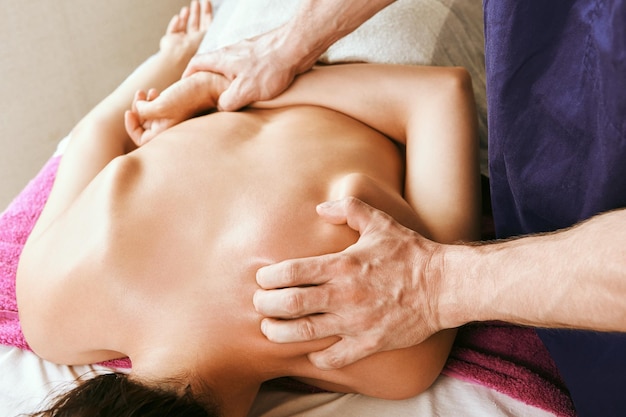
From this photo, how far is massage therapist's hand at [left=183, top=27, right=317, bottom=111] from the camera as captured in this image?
1.41 metres

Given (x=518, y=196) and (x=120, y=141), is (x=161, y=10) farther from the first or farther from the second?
(x=518, y=196)

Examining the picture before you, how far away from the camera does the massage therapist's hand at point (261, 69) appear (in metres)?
1.41

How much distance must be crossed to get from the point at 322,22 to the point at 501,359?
0.75m

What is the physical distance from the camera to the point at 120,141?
1.48 metres

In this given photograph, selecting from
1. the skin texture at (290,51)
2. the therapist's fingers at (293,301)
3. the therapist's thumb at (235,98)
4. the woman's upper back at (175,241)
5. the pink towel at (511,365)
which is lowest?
the pink towel at (511,365)

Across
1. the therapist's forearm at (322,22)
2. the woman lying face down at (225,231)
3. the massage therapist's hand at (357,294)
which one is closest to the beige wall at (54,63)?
the woman lying face down at (225,231)

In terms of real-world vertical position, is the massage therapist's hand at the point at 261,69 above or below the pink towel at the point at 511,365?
above

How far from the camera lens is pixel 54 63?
86.5 inches

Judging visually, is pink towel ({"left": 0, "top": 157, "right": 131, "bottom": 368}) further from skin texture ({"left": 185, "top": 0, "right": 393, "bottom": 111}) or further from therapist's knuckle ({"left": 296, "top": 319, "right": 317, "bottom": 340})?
skin texture ({"left": 185, "top": 0, "right": 393, "bottom": 111})

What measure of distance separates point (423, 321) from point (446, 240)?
0.19 meters

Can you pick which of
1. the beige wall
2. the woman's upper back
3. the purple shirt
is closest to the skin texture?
the woman's upper back

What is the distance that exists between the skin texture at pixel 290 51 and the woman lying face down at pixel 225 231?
0.22 ft

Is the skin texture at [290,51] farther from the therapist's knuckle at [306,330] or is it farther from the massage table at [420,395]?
the therapist's knuckle at [306,330]

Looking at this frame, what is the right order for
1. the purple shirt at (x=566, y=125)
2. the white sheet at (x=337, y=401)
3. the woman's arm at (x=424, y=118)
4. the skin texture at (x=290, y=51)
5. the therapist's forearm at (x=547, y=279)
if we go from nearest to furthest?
the therapist's forearm at (x=547, y=279) < the purple shirt at (x=566, y=125) < the white sheet at (x=337, y=401) < the woman's arm at (x=424, y=118) < the skin texture at (x=290, y=51)
